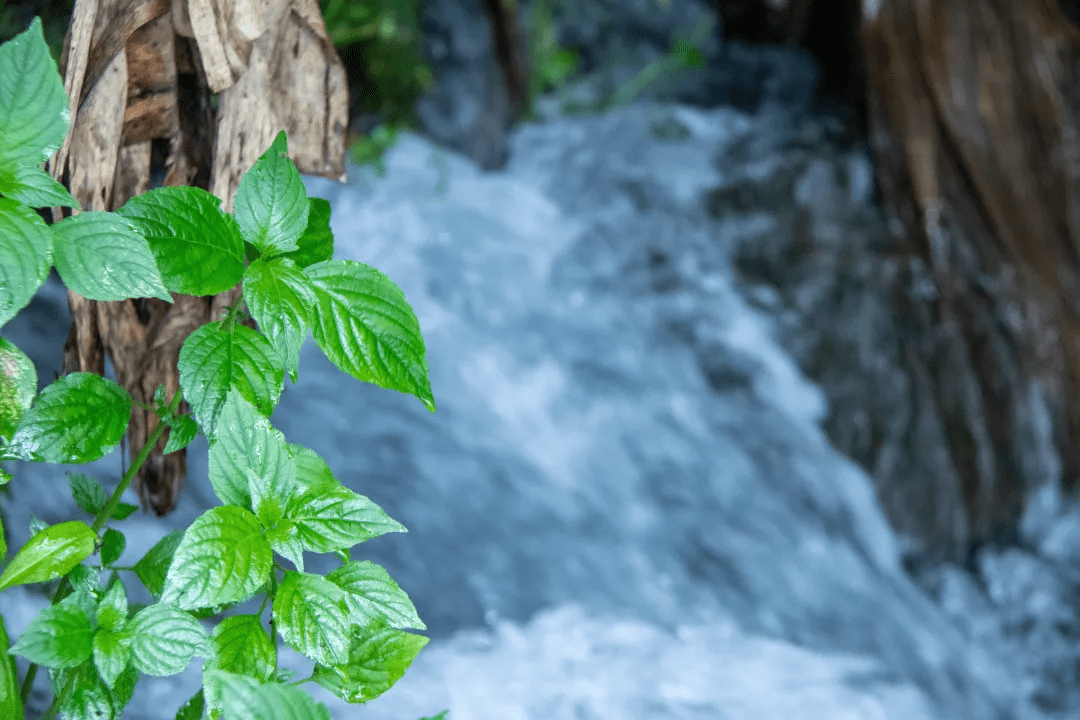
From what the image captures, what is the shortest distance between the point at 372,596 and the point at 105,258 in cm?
43

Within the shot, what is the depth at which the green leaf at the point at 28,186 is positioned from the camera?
2.40 ft

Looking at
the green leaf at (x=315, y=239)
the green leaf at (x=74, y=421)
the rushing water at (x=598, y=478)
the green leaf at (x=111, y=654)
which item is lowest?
the rushing water at (x=598, y=478)

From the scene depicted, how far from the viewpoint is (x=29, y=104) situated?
2.41 ft

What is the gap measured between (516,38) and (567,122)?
1.71 feet

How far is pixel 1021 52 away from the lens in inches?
103

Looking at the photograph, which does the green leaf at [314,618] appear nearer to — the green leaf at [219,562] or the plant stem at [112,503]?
the green leaf at [219,562]

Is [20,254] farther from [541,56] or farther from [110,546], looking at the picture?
[541,56]

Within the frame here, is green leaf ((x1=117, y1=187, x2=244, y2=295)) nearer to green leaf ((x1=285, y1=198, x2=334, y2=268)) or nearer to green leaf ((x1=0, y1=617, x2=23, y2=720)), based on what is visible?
green leaf ((x1=285, y1=198, x2=334, y2=268))

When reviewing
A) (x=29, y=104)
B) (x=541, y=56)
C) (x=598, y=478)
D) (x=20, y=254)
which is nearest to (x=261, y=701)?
(x=20, y=254)

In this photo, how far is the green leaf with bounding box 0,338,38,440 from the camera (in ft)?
2.47

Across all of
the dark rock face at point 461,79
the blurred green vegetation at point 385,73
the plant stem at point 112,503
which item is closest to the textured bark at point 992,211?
the dark rock face at point 461,79

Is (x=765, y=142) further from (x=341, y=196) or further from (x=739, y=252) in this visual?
(x=341, y=196)

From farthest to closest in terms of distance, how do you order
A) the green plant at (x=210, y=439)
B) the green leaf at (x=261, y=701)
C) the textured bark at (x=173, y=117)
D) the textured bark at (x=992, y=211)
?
1. the textured bark at (x=992, y=211)
2. the textured bark at (x=173, y=117)
3. the green plant at (x=210, y=439)
4. the green leaf at (x=261, y=701)

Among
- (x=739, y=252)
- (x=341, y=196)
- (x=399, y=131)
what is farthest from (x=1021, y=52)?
(x=341, y=196)
